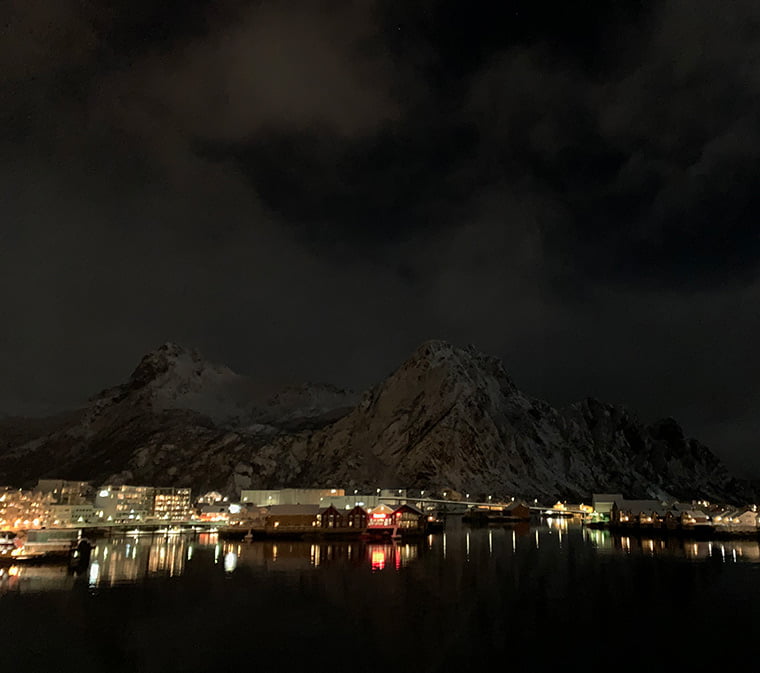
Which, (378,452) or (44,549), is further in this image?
(378,452)

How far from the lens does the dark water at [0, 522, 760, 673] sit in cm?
2169

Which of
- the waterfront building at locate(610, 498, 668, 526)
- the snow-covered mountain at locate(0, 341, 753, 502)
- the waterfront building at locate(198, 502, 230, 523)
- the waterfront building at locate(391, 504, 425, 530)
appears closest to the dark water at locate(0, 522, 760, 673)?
the waterfront building at locate(391, 504, 425, 530)

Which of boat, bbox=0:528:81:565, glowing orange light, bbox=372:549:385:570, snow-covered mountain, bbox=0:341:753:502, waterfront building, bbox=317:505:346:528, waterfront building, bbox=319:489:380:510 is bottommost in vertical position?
glowing orange light, bbox=372:549:385:570

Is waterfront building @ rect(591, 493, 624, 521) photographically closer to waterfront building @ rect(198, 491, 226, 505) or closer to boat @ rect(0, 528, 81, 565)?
waterfront building @ rect(198, 491, 226, 505)

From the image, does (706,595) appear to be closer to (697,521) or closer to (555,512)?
(697,521)

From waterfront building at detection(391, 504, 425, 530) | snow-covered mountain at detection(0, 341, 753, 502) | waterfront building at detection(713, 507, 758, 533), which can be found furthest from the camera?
snow-covered mountain at detection(0, 341, 753, 502)

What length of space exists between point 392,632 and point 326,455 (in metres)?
156

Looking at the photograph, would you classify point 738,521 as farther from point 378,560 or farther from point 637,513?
point 378,560

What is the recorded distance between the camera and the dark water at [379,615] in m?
21.7

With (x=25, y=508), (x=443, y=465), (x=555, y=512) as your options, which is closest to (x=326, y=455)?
(x=443, y=465)

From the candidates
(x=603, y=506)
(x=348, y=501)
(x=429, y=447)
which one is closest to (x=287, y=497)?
(x=348, y=501)

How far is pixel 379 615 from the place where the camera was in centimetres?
2844

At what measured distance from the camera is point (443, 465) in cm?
16725

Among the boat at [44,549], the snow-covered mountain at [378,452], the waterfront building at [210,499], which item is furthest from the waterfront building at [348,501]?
the boat at [44,549]
